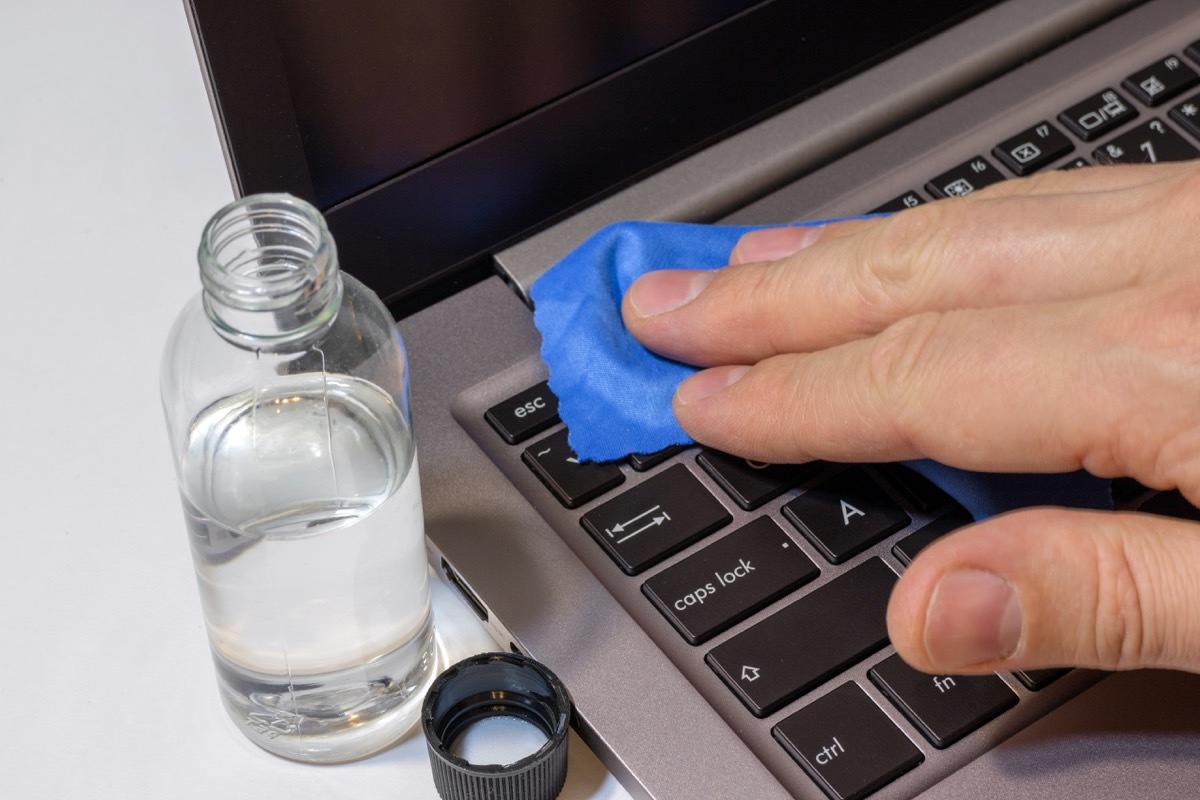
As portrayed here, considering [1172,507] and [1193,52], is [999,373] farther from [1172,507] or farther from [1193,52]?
[1193,52]

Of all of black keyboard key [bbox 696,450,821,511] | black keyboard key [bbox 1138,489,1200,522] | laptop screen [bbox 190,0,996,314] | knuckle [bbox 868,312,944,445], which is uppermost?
laptop screen [bbox 190,0,996,314]

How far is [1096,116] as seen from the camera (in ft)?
2.43

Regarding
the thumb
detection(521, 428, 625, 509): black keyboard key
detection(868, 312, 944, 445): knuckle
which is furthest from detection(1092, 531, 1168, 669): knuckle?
detection(521, 428, 625, 509): black keyboard key

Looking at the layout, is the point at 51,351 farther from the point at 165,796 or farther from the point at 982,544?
the point at 982,544

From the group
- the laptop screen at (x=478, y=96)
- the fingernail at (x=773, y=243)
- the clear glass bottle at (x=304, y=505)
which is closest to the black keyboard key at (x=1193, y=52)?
the laptop screen at (x=478, y=96)

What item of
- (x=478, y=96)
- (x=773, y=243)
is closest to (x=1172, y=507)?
(x=773, y=243)

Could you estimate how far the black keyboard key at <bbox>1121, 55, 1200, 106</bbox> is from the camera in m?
0.75

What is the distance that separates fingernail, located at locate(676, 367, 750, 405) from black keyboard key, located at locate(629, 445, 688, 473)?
2 centimetres

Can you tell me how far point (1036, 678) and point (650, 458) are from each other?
7.2 inches

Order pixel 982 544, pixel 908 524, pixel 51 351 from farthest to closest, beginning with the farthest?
pixel 51 351, pixel 908 524, pixel 982 544

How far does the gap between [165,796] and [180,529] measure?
0.45 ft

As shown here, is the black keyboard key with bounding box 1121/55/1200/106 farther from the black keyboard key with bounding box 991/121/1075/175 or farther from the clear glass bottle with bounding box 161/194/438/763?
the clear glass bottle with bounding box 161/194/438/763

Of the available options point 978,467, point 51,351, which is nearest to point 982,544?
point 978,467

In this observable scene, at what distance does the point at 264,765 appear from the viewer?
0.56 metres
